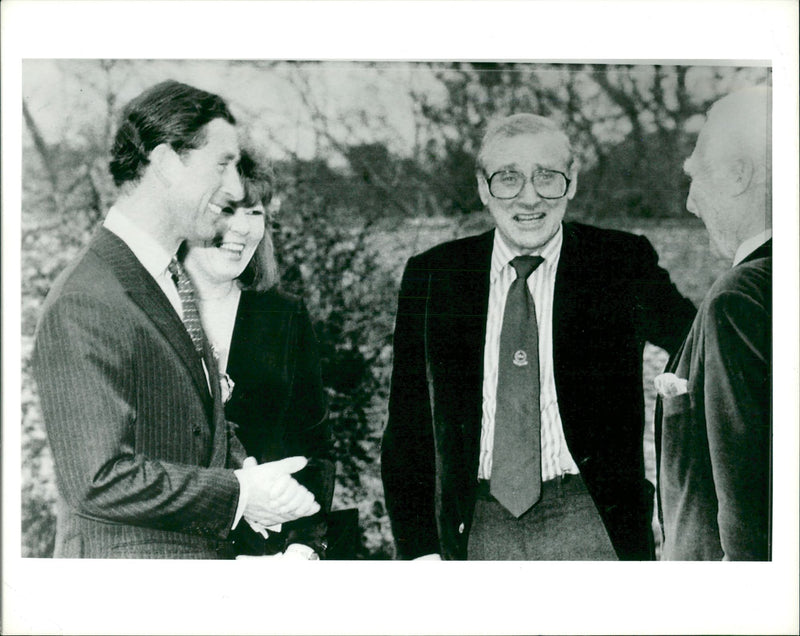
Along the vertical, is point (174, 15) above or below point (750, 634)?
above

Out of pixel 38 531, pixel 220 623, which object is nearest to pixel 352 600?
pixel 220 623

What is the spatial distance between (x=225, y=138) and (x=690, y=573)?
2.77 metres

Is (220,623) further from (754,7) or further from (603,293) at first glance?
(754,7)

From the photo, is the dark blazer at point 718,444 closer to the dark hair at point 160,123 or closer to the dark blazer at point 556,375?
the dark blazer at point 556,375

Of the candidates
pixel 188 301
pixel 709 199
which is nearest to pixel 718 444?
pixel 709 199

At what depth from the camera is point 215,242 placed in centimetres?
400

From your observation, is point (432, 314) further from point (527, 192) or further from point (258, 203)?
point (258, 203)

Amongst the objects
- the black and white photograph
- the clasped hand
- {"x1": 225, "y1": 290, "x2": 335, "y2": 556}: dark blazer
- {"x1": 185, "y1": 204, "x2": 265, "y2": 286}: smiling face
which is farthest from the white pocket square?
{"x1": 185, "y1": 204, "x2": 265, "y2": 286}: smiling face

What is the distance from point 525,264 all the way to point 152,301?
1613 mm

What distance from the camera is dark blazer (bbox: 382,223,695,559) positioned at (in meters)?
3.97

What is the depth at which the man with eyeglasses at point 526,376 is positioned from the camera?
155 inches

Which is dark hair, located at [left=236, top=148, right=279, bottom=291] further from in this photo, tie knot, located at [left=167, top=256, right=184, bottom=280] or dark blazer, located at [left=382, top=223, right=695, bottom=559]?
dark blazer, located at [left=382, top=223, right=695, bottom=559]

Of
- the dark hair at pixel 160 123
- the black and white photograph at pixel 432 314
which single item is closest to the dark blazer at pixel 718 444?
the black and white photograph at pixel 432 314

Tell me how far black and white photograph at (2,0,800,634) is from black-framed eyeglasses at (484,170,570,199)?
0.02 metres
